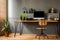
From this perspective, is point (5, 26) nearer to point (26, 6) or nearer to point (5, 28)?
point (5, 28)

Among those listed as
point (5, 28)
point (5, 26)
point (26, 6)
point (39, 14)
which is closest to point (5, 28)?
point (5, 28)

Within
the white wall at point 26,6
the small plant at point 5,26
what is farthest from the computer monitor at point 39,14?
the small plant at point 5,26

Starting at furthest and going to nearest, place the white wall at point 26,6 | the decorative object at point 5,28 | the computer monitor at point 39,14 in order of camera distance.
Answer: the white wall at point 26,6 → the computer monitor at point 39,14 → the decorative object at point 5,28

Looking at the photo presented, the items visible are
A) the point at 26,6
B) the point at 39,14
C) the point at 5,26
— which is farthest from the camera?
the point at 26,6

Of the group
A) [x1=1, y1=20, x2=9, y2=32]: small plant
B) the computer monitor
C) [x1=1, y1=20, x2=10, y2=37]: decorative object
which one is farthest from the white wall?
[x1=1, y1=20, x2=10, y2=37]: decorative object

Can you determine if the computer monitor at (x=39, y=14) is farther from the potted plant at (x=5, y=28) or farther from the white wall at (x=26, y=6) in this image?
the potted plant at (x=5, y=28)

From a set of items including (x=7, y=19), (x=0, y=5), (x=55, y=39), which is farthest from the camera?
(x=7, y=19)

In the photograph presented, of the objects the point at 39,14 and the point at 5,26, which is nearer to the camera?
the point at 5,26

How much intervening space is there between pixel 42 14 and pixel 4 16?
207cm

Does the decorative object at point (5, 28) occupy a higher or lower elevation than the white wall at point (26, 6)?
lower

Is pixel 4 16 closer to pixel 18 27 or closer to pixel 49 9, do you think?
pixel 18 27

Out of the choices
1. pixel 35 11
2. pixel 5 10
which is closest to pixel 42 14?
pixel 35 11

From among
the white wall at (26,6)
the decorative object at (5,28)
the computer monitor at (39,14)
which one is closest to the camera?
the decorative object at (5,28)

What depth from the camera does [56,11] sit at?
24.9 feet
